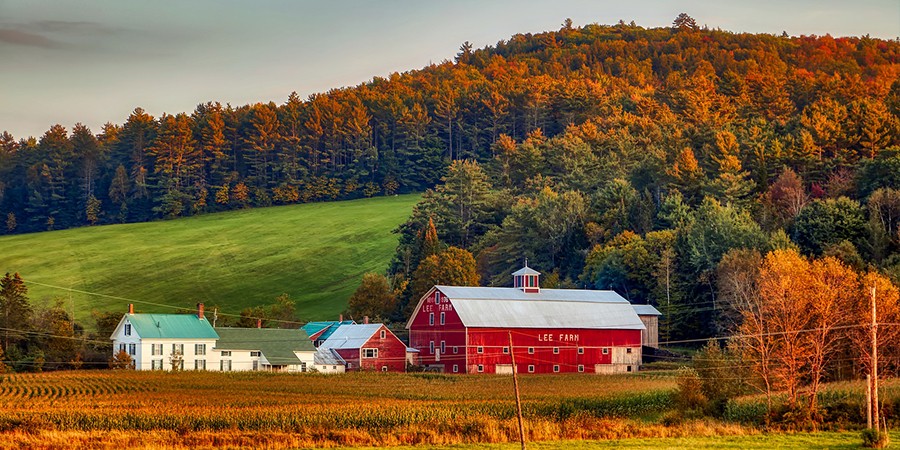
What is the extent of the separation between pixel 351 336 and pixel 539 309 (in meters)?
15.2

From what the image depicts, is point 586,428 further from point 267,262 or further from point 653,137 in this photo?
point 653,137

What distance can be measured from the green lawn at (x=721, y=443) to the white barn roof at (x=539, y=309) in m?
40.2

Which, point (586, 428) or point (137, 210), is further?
point (137, 210)

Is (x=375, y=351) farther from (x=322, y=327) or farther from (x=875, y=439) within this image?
(x=875, y=439)

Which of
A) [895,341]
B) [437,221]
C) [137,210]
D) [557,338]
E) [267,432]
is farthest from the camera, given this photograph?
[137,210]

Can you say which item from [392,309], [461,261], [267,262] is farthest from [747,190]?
[267,262]

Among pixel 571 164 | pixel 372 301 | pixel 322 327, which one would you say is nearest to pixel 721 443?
pixel 322 327

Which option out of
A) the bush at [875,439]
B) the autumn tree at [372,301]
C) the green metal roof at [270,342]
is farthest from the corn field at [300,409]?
the autumn tree at [372,301]

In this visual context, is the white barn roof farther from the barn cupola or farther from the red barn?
the barn cupola

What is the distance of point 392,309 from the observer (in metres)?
98.4

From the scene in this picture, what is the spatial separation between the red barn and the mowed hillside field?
21663mm

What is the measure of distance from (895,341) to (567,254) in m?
48.3

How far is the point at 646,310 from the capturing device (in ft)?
283

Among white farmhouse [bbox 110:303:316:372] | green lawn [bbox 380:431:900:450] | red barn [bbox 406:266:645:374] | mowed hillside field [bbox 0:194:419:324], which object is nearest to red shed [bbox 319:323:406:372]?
red barn [bbox 406:266:645:374]
